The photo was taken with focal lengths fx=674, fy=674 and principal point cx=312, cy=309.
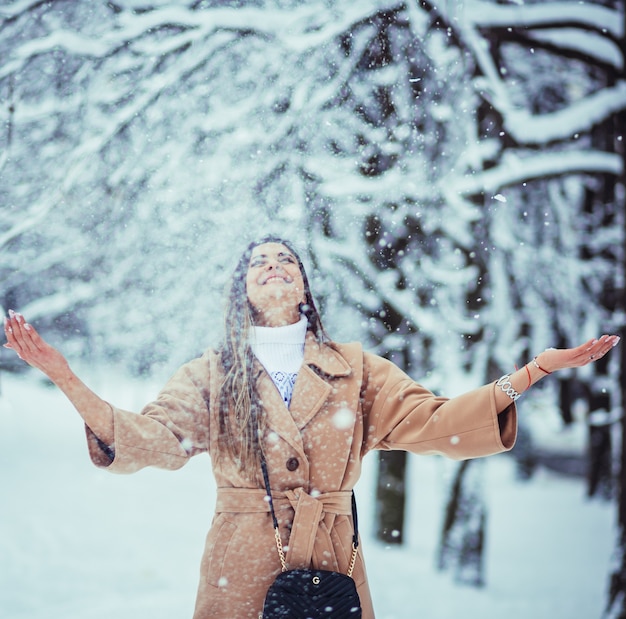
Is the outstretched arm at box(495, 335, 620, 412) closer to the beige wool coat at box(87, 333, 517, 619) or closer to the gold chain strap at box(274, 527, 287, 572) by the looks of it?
the beige wool coat at box(87, 333, 517, 619)

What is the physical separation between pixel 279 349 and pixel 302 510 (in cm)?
45

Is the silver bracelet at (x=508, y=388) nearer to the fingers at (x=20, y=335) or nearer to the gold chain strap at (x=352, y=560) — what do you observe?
the gold chain strap at (x=352, y=560)

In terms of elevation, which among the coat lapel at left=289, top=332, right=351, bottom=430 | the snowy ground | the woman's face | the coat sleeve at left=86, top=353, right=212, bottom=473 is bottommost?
the snowy ground

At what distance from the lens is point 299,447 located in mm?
1812

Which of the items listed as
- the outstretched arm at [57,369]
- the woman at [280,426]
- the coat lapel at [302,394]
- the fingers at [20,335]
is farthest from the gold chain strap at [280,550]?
the fingers at [20,335]

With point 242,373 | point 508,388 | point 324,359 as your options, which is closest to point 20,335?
point 242,373

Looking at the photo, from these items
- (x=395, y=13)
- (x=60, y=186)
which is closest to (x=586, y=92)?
(x=395, y=13)

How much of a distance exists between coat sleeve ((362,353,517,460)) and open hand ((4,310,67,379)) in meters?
0.86

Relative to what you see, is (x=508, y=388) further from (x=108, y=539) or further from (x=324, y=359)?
(x=108, y=539)

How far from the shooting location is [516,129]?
9.91 feet

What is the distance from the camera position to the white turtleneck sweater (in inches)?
76.1

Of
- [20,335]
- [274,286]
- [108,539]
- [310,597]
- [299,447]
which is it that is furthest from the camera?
[108,539]

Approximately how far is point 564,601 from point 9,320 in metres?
3.11

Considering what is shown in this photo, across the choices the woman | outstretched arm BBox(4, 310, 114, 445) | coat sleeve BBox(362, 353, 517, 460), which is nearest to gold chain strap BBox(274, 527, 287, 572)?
the woman
